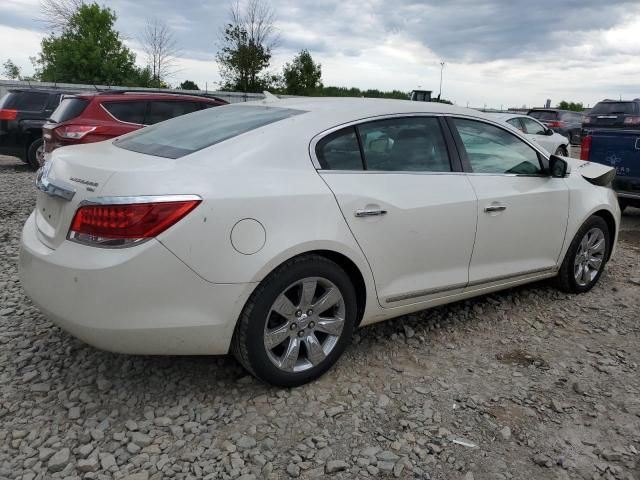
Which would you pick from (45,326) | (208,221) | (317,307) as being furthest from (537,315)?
(45,326)

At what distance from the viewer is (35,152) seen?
10891mm

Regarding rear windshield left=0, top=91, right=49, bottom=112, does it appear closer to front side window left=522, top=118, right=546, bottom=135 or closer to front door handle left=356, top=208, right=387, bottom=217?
front door handle left=356, top=208, right=387, bottom=217

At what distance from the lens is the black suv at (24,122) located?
10.5 meters

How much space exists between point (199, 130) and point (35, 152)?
9.28 m

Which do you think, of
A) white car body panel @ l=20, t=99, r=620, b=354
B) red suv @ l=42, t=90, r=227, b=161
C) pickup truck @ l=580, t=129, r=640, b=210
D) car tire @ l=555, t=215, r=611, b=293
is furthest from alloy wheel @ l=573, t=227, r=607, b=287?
red suv @ l=42, t=90, r=227, b=161

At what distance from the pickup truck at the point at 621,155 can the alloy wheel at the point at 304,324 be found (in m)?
5.61

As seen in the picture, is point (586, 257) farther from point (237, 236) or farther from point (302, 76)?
point (302, 76)

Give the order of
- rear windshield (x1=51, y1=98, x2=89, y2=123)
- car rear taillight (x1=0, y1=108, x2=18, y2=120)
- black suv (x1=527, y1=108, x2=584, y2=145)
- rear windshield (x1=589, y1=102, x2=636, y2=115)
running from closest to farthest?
rear windshield (x1=51, y1=98, x2=89, y2=123)
car rear taillight (x1=0, y1=108, x2=18, y2=120)
rear windshield (x1=589, y1=102, x2=636, y2=115)
black suv (x1=527, y1=108, x2=584, y2=145)

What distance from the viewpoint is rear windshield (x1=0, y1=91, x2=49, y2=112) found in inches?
420

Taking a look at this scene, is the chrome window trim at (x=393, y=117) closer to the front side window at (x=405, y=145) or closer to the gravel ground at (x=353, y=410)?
the front side window at (x=405, y=145)

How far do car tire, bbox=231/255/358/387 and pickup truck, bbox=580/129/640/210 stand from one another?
5579 mm

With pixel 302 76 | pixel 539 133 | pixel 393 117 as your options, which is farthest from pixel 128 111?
pixel 302 76

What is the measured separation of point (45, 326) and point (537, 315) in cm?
343

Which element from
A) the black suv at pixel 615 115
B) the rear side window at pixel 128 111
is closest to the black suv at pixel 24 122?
the rear side window at pixel 128 111
